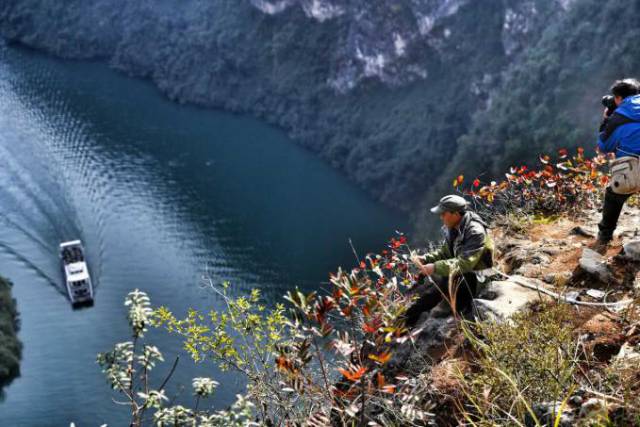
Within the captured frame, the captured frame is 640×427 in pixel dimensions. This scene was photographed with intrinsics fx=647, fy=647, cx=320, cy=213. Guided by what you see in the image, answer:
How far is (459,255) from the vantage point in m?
5.04

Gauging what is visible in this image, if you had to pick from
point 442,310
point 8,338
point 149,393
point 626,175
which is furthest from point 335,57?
point 149,393

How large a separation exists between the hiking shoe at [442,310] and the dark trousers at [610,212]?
65.8 inches

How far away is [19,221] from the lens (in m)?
31.6

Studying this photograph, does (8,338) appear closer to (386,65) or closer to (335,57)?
(386,65)

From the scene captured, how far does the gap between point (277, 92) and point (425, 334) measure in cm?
5458

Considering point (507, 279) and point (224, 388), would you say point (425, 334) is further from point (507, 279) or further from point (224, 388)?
point (224, 388)

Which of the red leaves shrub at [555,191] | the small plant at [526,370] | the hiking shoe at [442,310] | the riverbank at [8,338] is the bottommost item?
the riverbank at [8,338]

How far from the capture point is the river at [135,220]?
24.6m

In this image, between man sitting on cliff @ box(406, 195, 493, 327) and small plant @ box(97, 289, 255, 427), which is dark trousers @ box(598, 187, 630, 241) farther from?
small plant @ box(97, 289, 255, 427)

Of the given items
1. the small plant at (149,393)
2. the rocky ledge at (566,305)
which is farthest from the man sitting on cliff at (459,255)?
the small plant at (149,393)

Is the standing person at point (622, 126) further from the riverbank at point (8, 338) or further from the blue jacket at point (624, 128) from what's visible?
the riverbank at point (8, 338)

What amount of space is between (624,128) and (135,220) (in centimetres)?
3181

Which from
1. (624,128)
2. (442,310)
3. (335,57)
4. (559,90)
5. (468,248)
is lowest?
(559,90)

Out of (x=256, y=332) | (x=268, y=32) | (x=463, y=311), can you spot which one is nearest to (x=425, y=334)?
(x=463, y=311)
